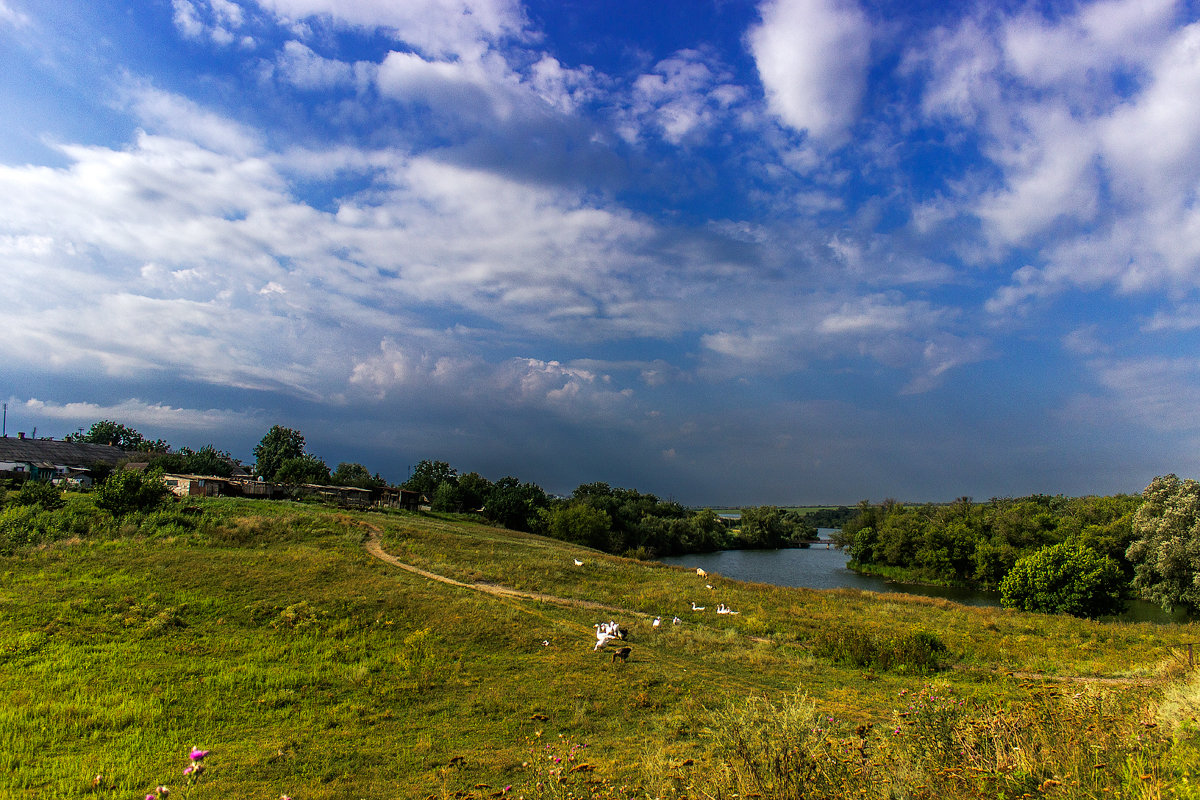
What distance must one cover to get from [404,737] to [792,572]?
6307 centimetres

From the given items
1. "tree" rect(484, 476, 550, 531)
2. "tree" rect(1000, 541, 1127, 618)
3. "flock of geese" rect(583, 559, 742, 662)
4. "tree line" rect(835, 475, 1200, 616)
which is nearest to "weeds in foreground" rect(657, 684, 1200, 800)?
"flock of geese" rect(583, 559, 742, 662)

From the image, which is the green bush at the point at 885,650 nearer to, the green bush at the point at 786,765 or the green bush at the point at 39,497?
the green bush at the point at 786,765

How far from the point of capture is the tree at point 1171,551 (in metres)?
39.2

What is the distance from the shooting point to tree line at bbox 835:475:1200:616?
3491 cm

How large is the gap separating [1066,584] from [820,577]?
29879 millimetres

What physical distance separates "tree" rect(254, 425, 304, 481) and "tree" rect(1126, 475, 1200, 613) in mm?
111168

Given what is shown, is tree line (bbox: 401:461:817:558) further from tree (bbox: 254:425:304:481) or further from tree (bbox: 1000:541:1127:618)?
tree (bbox: 1000:541:1127:618)

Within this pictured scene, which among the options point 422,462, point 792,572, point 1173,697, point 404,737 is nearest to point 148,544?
point 404,737

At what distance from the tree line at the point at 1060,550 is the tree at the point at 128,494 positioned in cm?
5546

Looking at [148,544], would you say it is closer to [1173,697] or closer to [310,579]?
[310,579]

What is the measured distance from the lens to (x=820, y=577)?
63.0m

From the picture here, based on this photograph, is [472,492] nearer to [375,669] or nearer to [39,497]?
[39,497]

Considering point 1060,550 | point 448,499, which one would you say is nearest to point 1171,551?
point 1060,550

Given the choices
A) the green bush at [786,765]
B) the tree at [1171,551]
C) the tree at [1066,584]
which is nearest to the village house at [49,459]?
the green bush at [786,765]
